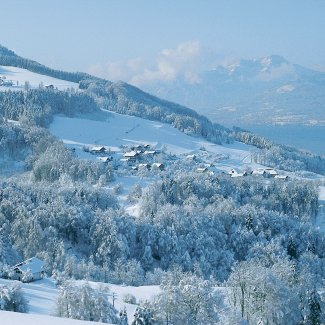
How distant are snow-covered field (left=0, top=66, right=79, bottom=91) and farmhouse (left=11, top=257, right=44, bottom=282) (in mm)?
119573

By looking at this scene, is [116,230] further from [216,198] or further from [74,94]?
[74,94]

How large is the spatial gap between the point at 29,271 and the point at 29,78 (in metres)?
141

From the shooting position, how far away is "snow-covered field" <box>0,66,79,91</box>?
16350cm

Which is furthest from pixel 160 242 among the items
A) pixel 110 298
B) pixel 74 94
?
pixel 74 94

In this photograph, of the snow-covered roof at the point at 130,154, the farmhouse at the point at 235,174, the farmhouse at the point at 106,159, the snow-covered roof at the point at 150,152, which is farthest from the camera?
the snow-covered roof at the point at 150,152

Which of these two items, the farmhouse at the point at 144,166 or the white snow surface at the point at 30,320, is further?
the farmhouse at the point at 144,166

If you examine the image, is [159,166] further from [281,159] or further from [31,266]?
[31,266]

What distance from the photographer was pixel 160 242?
58.7m

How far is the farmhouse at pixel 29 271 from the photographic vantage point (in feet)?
128

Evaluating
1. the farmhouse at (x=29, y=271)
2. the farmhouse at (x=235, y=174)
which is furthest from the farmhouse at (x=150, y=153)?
→ the farmhouse at (x=29, y=271)

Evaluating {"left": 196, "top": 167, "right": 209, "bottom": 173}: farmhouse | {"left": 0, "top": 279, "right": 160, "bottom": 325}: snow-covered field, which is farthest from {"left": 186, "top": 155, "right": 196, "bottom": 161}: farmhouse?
{"left": 0, "top": 279, "right": 160, "bottom": 325}: snow-covered field

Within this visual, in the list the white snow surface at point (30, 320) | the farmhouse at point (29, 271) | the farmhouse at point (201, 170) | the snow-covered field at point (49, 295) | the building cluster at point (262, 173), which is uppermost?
the building cluster at point (262, 173)

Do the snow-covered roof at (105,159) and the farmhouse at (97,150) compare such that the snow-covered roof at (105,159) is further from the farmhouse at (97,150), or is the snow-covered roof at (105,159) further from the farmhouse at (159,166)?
the farmhouse at (159,166)

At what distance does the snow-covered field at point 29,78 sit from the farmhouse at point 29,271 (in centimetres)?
11957
